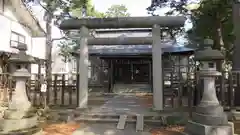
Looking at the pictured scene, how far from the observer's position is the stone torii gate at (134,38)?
9617mm

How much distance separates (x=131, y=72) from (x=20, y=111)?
16109 millimetres

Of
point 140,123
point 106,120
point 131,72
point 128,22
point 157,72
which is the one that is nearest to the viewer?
point 140,123

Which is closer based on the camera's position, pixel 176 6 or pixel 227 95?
pixel 227 95

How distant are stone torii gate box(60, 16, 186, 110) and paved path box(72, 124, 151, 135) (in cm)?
193

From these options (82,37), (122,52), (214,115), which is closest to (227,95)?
(214,115)

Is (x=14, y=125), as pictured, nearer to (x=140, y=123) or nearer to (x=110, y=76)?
(x=140, y=123)

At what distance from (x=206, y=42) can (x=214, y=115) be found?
195 cm

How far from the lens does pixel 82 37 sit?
1029 centimetres

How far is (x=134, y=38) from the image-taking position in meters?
10.2

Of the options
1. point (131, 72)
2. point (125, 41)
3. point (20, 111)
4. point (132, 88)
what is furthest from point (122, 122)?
point (131, 72)

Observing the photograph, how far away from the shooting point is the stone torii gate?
9.62m

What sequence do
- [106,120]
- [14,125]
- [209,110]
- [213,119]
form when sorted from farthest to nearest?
[106,120] < [14,125] < [209,110] < [213,119]

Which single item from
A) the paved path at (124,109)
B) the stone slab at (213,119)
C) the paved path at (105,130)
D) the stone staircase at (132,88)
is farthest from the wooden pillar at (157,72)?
the stone staircase at (132,88)

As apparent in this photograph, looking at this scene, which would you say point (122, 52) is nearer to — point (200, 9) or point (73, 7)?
point (73, 7)
